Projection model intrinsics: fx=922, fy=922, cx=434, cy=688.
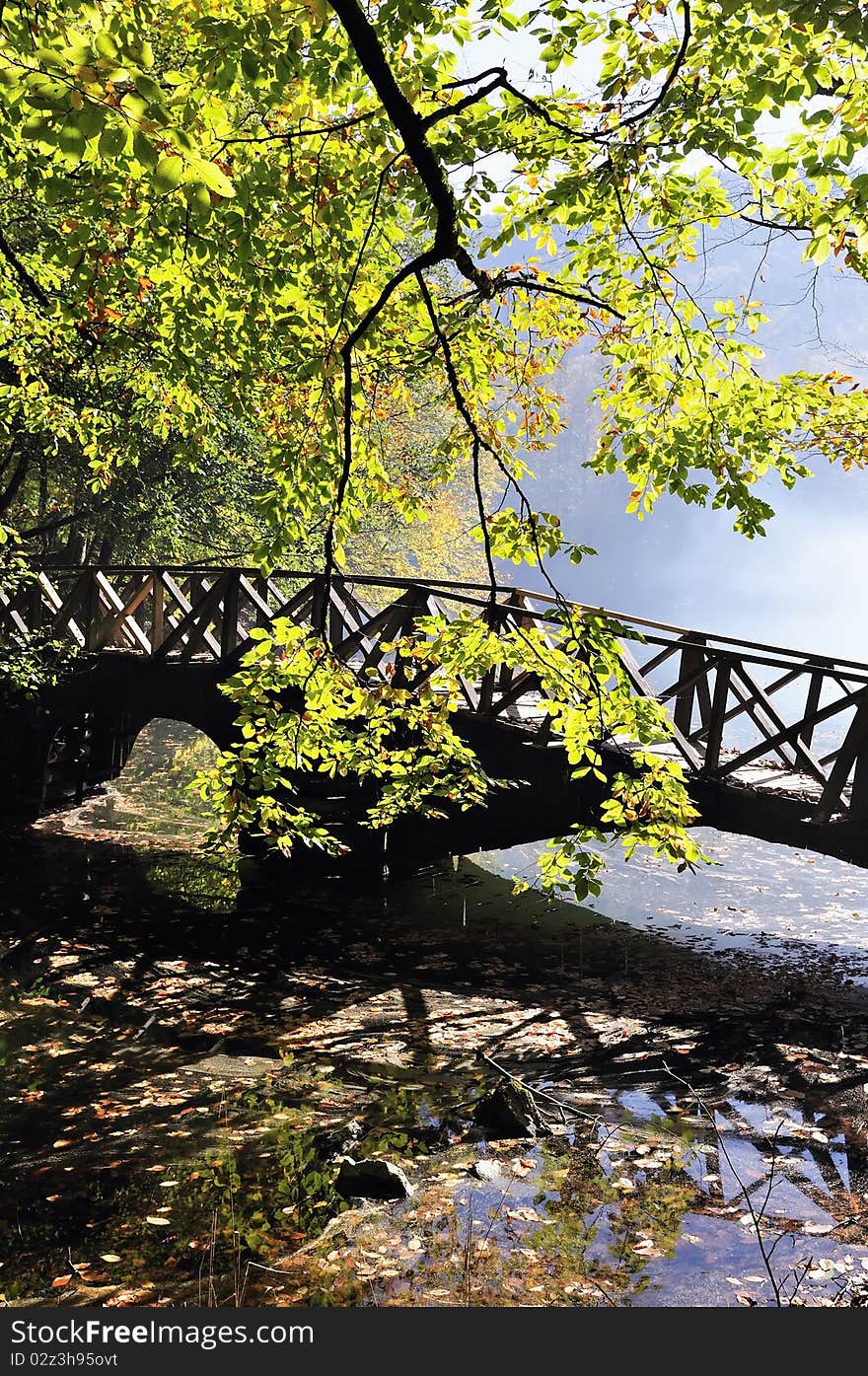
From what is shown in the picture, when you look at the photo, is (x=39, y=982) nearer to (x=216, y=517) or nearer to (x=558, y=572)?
(x=216, y=517)

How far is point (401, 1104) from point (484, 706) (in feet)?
17.7

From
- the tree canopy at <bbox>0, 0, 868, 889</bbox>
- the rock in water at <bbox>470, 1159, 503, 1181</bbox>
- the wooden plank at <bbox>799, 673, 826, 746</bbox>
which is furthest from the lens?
the wooden plank at <bbox>799, 673, 826, 746</bbox>

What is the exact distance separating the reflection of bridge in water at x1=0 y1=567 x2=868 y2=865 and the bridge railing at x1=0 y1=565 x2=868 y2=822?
0.08 feet

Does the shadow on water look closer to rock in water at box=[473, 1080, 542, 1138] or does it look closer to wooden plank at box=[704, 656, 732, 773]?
rock in water at box=[473, 1080, 542, 1138]

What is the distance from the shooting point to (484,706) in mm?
10914

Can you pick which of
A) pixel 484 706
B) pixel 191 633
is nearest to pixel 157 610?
pixel 191 633

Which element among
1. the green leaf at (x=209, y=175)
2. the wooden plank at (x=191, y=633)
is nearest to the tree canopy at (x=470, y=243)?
the green leaf at (x=209, y=175)

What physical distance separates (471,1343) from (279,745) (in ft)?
8.80

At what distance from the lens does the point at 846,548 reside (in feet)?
406

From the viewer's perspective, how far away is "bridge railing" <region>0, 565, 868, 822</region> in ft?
29.0

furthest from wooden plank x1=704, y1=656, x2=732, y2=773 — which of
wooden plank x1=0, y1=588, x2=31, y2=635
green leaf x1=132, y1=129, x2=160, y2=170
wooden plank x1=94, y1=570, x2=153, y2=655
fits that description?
wooden plank x1=0, y1=588, x2=31, y2=635

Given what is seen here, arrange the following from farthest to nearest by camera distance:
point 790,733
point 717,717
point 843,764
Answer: point 717,717 < point 790,733 < point 843,764

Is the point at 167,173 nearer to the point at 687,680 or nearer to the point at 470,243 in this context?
the point at 470,243

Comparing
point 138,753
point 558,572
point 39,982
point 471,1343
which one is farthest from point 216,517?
point 558,572
